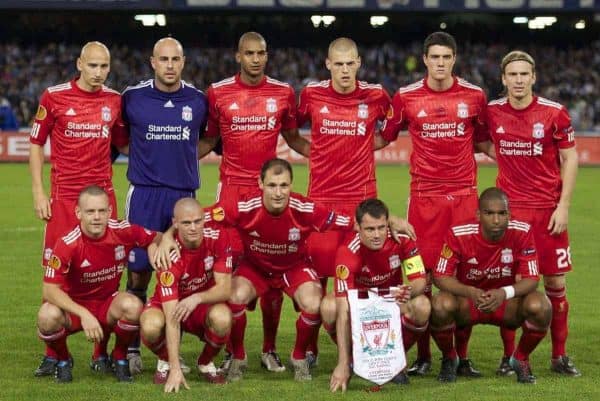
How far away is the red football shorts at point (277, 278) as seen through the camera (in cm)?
732

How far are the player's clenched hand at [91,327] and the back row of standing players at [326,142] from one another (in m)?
0.69

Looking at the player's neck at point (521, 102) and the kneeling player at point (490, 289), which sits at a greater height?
the player's neck at point (521, 102)

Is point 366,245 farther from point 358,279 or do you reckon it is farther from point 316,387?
point 316,387

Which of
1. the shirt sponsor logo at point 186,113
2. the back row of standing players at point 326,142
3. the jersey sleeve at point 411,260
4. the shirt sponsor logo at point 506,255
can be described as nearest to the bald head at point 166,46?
the back row of standing players at point 326,142

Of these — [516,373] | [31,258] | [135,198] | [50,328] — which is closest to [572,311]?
[516,373]

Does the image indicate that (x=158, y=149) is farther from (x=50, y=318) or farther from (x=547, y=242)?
(x=547, y=242)

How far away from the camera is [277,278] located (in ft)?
24.4

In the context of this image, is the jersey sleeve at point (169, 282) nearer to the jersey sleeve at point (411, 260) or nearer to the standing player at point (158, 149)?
the standing player at point (158, 149)

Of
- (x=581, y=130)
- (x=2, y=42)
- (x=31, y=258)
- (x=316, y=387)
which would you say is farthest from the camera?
(x=2, y=42)

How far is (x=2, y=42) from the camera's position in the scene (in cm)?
3297

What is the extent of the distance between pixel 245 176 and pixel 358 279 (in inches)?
48.1

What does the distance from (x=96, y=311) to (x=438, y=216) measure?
2.31 meters

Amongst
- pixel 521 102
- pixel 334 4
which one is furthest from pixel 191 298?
pixel 334 4

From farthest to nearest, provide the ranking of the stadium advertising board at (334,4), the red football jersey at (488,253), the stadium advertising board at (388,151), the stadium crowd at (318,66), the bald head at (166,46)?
the stadium crowd at (318,66) < the stadium advertising board at (334,4) < the stadium advertising board at (388,151) < the bald head at (166,46) < the red football jersey at (488,253)
